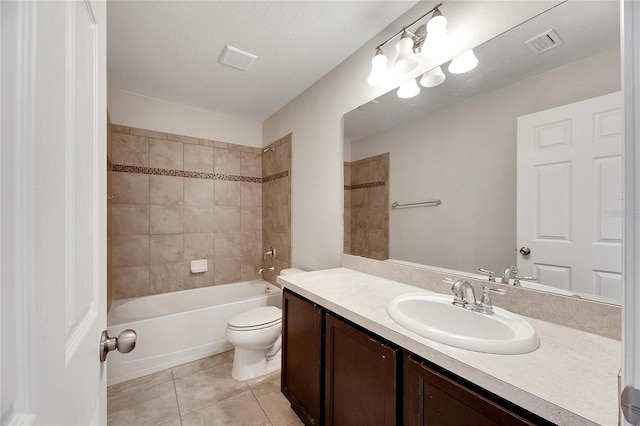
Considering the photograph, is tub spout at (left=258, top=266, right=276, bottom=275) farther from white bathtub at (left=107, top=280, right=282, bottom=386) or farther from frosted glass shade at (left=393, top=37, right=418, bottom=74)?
frosted glass shade at (left=393, top=37, right=418, bottom=74)

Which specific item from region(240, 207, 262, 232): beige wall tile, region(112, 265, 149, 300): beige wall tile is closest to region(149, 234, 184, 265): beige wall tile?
region(112, 265, 149, 300): beige wall tile

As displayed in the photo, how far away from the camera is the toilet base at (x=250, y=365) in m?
2.01

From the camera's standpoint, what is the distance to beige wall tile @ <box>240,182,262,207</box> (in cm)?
322

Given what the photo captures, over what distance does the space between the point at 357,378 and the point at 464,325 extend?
1.67 ft

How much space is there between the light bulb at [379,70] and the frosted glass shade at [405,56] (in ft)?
0.44

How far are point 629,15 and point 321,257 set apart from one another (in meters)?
2.05

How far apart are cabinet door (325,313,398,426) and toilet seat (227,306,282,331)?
33.6 inches

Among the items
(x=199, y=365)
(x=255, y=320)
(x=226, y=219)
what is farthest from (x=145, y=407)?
(x=226, y=219)

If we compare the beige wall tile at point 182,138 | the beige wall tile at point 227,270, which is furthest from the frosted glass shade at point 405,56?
the beige wall tile at point 227,270

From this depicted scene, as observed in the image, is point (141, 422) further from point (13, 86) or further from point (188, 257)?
point (13, 86)

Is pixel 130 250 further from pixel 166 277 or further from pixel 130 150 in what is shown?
pixel 130 150

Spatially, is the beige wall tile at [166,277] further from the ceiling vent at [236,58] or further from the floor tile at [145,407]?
the ceiling vent at [236,58]

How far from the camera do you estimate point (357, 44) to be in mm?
1839

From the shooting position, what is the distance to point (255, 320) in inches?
79.8
